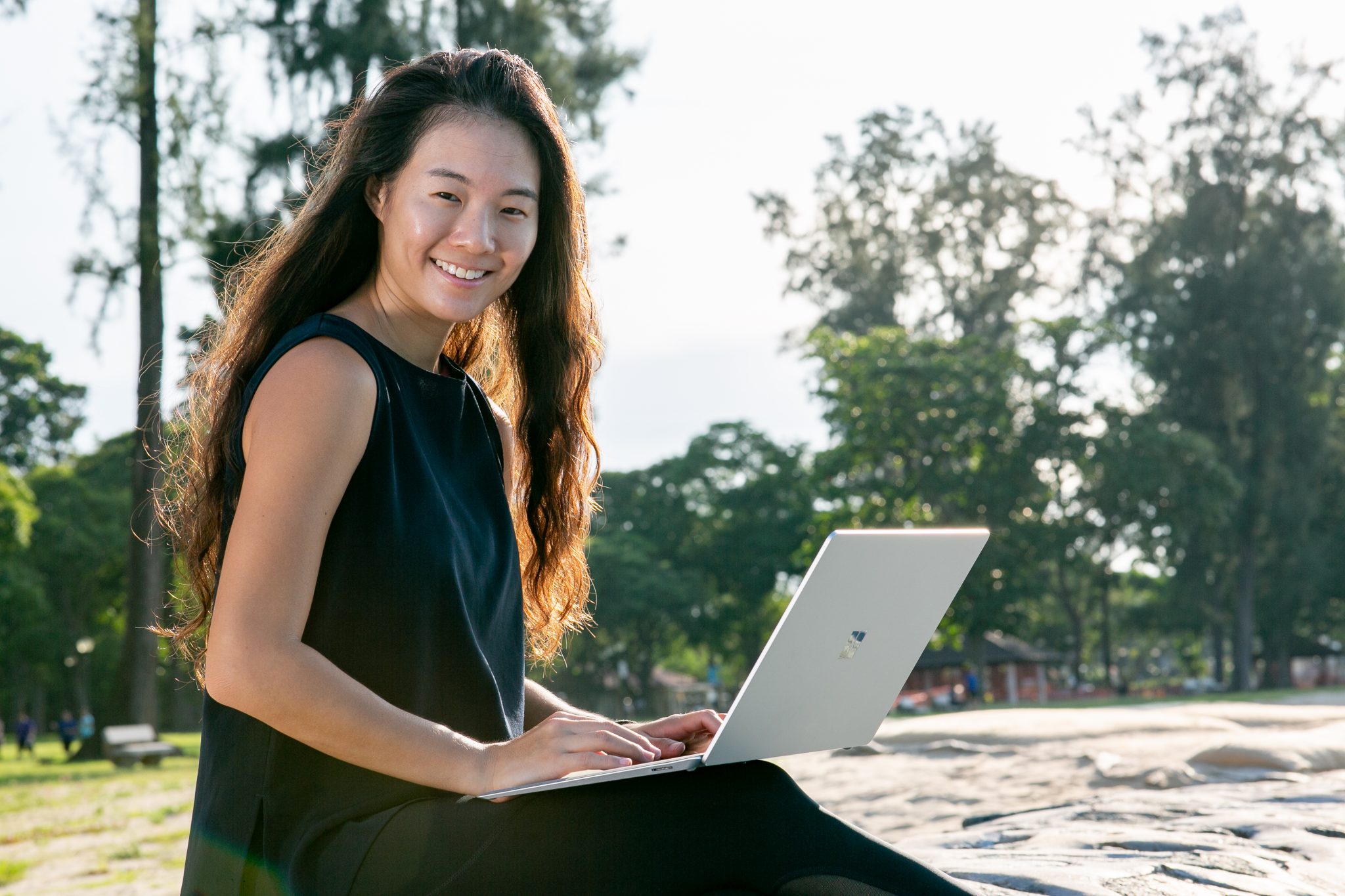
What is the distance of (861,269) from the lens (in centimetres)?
2828

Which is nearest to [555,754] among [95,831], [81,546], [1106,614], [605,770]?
[605,770]

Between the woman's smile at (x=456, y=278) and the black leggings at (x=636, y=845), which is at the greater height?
the woman's smile at (x=456, y=278)

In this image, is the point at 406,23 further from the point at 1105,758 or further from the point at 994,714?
the point at 1105,758

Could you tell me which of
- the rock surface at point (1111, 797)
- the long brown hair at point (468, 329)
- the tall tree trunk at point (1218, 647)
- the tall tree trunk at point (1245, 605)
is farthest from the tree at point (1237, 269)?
the long brown hair at point (468, 329)

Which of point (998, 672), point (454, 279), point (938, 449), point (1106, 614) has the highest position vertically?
point (938, 449)

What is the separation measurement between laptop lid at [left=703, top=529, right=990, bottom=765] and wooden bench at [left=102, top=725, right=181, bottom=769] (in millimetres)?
13011

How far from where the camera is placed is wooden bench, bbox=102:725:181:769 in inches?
515

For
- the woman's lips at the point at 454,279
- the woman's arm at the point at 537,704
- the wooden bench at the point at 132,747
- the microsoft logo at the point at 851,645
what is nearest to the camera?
the microsoft logo at the point at 851,645

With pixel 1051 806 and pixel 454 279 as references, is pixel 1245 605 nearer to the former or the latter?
pixel 1051 806

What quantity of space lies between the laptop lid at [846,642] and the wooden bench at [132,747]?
13.0m

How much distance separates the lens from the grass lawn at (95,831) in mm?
4887

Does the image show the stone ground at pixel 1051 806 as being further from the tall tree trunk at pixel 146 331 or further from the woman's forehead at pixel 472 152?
the tall tree trunk at pixel 146 331

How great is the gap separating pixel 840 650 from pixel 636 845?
1.27ft

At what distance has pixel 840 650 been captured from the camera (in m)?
1.59
